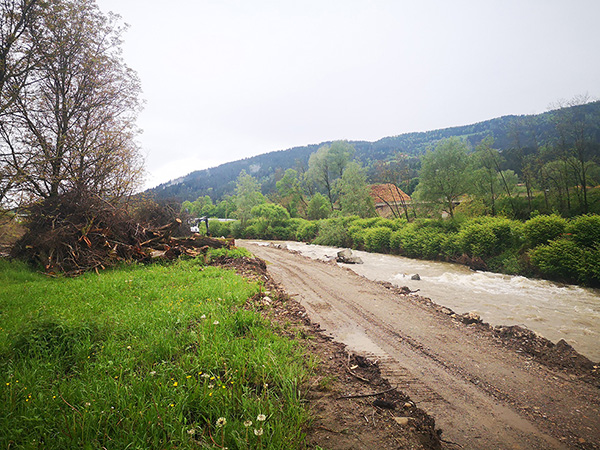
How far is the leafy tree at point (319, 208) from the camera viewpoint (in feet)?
135

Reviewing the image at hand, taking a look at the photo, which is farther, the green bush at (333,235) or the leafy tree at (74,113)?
the green bush at (333,235)

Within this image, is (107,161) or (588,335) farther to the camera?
(107,161)

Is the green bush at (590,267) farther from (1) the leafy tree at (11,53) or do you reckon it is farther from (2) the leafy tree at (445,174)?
(1) the leafy tree at (11,53)

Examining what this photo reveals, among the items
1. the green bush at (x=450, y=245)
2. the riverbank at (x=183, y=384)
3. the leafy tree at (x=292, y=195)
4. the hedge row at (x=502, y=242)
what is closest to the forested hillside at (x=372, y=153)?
the leafy tree at (x=292, y=195)

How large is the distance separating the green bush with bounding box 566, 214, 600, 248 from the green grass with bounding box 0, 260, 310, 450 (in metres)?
13.7

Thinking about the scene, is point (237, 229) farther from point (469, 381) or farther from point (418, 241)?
point (469, 381)

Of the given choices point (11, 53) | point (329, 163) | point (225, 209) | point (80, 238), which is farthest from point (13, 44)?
point (225, 209)

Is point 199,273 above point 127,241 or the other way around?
the other way around

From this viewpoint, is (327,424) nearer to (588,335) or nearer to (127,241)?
(588,335)

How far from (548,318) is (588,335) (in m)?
1.16

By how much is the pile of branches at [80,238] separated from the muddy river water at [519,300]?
10.4 metres

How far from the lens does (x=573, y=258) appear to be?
10641mm

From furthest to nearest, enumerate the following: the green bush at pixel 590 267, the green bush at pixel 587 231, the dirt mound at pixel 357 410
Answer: the green bush at pixel 587 231
the green bush at pixel 590 267
the dirt mound at pixel 357 410

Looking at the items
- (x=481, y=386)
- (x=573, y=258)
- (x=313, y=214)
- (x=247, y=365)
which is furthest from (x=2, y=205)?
(x=313, y=214)
